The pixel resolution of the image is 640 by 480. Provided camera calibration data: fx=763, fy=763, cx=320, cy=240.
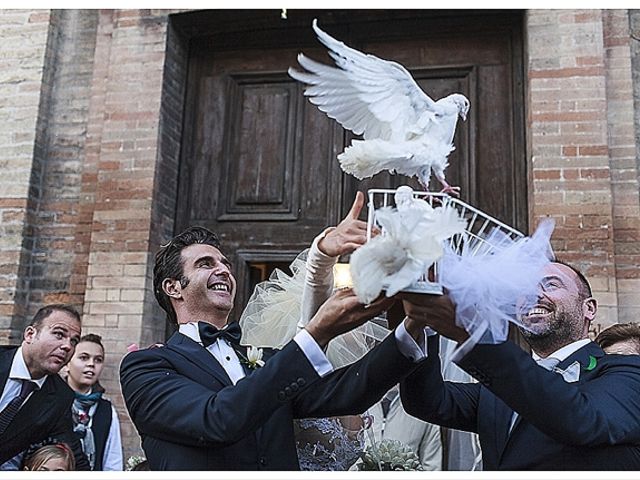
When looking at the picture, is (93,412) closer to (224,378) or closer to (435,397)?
(224,378)

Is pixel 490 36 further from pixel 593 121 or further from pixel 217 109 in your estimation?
pixel 217 109

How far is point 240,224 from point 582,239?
236 cm

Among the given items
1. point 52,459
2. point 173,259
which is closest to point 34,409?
point 52,459

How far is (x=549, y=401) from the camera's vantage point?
208cm

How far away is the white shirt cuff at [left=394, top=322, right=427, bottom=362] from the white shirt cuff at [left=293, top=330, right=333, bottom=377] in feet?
0.85

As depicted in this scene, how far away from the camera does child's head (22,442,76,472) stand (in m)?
3.50

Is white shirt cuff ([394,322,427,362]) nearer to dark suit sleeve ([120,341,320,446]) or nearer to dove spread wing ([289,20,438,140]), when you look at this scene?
dark suit sleeve ([120,341,320,446])

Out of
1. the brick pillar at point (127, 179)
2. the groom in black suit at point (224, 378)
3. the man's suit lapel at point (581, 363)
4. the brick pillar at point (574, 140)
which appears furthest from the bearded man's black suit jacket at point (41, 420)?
the brick pillar at point (574, 140)

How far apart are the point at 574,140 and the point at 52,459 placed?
350 centimetres

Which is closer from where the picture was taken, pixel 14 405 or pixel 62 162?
pixel 14 405

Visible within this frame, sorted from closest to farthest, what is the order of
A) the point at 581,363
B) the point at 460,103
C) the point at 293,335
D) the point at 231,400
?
the point at 231,400 → the point at 460,103 → the point at 581,363 → the point at 293,335

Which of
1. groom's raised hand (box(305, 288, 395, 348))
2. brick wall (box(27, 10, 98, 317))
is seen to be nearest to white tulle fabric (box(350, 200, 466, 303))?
groom's raised hand (box(305, 288, 395, 348))

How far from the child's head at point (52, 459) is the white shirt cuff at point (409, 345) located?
1977 mm

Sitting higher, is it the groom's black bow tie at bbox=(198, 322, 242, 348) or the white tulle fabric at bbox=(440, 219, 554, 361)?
the white tulle fabric at bbox=(440, 219, 554, 361)
